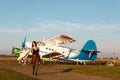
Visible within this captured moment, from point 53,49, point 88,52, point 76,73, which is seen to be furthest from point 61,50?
point 76,73

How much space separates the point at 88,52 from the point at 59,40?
10.4 m

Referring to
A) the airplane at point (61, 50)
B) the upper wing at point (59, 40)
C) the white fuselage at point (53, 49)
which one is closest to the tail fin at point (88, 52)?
the airplane at point (61, 50)

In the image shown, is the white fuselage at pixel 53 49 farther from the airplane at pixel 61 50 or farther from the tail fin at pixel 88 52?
the tail fin at pixel 88 52

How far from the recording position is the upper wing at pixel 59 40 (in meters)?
48.6

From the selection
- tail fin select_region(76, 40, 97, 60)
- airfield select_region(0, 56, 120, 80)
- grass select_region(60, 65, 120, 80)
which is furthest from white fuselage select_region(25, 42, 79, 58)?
grass select_region(60, 65, 120, 80)

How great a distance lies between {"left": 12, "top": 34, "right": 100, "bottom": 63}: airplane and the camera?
50.7 m

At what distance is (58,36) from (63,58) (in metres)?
7.06

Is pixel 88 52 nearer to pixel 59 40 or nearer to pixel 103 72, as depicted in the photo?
pixel 59 40

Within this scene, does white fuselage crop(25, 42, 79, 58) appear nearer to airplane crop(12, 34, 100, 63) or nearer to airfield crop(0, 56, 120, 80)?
airplane crop(12, 34, 100, 63)

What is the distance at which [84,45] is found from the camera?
59.3 m

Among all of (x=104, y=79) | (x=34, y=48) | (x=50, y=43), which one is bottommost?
(x=104, y=79)

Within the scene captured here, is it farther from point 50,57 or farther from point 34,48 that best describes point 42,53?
point 34,48

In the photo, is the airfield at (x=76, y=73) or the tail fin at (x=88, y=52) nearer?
the airfield at (x=76, y=73)

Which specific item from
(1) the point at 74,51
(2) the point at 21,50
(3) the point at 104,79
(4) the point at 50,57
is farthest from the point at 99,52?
(3) the point at 104,79
